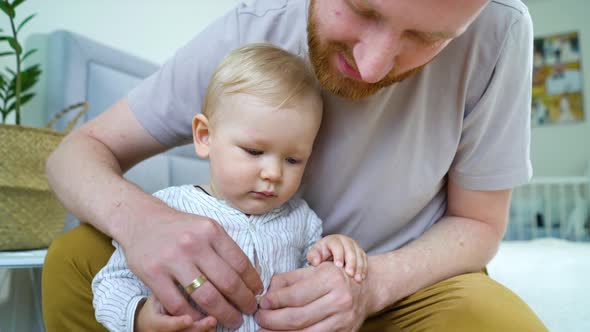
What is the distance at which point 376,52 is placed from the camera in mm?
718

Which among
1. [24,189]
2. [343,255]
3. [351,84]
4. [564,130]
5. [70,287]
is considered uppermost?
[351,84]

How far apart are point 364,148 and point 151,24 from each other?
6.38ft

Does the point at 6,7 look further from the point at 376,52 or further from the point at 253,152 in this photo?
the point at 376,52

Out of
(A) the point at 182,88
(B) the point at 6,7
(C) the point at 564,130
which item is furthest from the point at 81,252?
(C) the point at 564,130

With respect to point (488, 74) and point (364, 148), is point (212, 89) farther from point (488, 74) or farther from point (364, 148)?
point (488, 74)

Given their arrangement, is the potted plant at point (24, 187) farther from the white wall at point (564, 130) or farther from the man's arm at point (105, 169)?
the white wall at point (564, 130)

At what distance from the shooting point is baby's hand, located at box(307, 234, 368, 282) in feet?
2.63

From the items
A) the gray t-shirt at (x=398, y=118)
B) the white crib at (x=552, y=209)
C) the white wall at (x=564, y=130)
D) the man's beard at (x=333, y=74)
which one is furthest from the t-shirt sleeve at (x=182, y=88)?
the white wall at (x=564, y=130)

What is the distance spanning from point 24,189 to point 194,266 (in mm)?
1061

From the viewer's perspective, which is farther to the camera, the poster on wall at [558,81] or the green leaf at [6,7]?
the poster on wall at [558,81]

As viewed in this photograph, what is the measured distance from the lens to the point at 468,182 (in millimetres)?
1029

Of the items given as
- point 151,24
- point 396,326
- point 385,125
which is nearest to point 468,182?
point 385,125

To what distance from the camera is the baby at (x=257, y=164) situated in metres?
0.82

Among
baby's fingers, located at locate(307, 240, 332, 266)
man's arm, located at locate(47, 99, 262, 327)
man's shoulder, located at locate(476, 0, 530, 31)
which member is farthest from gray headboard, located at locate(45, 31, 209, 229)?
man's shoulder, located at locate(476, 0, 530, 31)
